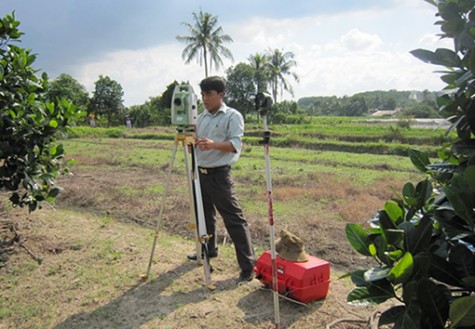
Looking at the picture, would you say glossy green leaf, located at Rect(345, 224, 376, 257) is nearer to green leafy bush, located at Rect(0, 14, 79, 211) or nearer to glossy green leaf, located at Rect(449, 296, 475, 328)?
glossy green leaf, located at Rect(449, 296, 475, 328)

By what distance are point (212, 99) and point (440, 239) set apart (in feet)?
8.90

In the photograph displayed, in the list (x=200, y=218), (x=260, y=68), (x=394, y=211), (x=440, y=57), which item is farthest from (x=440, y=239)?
(x=260, y=68)

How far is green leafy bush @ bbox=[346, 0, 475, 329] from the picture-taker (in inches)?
45.1

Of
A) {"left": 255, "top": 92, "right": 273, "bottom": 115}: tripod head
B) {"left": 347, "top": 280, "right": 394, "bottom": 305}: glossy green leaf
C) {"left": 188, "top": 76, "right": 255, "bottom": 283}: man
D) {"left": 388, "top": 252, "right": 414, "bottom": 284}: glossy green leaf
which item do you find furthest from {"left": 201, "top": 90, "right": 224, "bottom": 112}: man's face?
{"left": 388, "top": 252, "right": 414, "bottom": 284}: glossy green leaf

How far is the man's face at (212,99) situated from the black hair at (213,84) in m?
0.03

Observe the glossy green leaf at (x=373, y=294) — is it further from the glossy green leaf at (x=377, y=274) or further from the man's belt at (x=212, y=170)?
the man's belt at (x=212, y=170)

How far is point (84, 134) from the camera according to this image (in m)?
26.2

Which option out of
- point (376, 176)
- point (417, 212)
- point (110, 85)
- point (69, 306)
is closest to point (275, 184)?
point (376, 176)

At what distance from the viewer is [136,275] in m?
3.90

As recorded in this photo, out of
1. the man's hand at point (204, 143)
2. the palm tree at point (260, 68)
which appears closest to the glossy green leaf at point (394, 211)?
the man's hand at point (204, 143)

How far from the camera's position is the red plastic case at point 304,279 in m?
3.15

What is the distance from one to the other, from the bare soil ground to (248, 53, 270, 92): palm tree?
34.8 m

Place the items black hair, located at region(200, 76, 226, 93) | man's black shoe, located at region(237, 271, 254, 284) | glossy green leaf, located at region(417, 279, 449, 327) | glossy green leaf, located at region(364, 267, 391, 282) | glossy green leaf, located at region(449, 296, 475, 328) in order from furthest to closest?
man's black shoe, located at region(237, 271, 254, 284) → black hair, located at region(200, 76, 226, 93) → glossy green leaf, located at region(364, 267, 391, 282) → glossy green leaf, located at region(417, 279, 449, 327) → glossy green leaf, located at region(449, 296, 475, 328)

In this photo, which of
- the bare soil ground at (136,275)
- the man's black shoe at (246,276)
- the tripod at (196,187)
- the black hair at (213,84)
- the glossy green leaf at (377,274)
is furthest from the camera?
the man's black shoe at (246,276)
